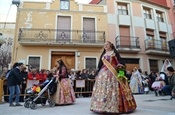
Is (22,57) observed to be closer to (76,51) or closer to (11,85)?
(76,51)

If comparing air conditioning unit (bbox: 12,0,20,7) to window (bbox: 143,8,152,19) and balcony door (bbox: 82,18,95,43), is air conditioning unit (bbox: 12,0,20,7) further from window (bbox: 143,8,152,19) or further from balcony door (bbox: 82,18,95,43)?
window (bbox: 143,8,152,19)

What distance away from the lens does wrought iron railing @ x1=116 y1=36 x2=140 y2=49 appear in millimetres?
15348

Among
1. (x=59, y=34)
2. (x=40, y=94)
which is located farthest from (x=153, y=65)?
(x=40, y=94)

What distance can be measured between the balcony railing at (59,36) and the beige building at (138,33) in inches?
58.2

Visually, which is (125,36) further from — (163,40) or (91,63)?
(163,40)

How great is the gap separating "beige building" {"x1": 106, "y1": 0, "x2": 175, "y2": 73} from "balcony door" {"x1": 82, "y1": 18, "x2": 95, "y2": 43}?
1.49m

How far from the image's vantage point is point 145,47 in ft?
53.0

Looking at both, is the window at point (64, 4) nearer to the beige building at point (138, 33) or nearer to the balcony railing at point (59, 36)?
the balcony railing at point (59, 36)

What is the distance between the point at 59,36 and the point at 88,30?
2524 millimetres

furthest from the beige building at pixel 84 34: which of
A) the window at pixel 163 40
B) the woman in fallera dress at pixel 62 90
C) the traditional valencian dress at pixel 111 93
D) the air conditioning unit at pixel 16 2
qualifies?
the traditional valencian dress at pixel 111 93

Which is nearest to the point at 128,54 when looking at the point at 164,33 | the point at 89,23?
the point at 89,23

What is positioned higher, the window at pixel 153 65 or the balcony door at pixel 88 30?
Answer: the balcony door at pixel 88 30

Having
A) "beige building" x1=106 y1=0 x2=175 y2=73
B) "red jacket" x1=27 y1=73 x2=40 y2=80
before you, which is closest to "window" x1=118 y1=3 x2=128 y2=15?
"beige building" x1=106 y1=0 x2=175 y2=73

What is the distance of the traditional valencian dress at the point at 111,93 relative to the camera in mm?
4121
